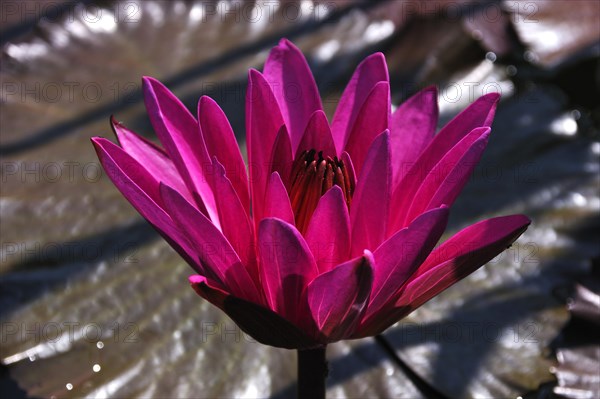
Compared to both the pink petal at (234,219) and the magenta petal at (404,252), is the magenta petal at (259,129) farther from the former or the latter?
the magenta petal at (404,252)

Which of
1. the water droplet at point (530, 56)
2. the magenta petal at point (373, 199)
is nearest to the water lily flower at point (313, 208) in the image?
the magenta petal at point (373, 199)

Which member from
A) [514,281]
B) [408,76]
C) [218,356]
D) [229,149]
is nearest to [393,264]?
[229,149]

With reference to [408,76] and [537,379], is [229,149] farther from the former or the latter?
[408,76]

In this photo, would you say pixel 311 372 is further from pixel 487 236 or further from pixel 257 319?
pixel 487 236

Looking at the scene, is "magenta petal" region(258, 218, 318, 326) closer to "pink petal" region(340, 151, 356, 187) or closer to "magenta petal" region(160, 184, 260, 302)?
"magenta petal" region(160, 184, 260, 302)

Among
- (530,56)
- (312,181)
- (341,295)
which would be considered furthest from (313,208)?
(530,56)

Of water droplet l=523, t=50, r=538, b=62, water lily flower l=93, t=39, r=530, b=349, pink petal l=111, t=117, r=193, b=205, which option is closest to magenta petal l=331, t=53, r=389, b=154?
water lily flower l=93, t=39, r=530, b=349

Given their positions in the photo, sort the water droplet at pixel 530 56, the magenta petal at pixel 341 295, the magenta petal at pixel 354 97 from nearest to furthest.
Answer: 1. the magenta petal at pixel 341 295
2. the magenta petal at pixel 354 97
3. the water droplet at pixel 530 56
